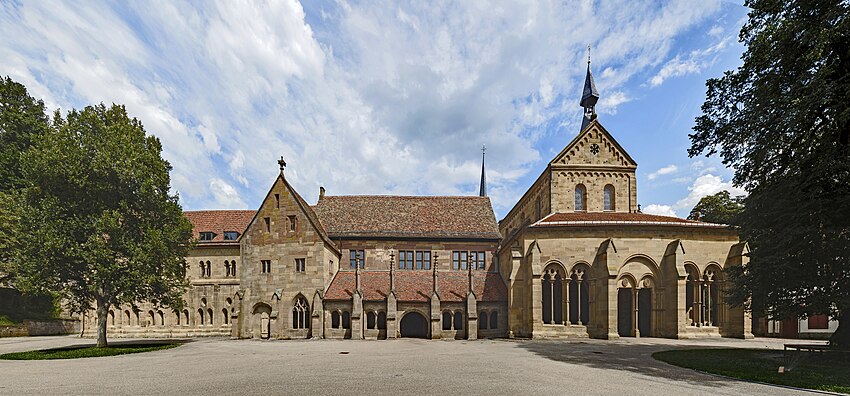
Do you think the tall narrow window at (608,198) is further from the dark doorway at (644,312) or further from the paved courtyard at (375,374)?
the paved courtyard at (375,374)

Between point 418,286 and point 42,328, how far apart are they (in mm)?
37304

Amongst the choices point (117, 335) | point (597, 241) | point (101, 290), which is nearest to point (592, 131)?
point (597, 241)

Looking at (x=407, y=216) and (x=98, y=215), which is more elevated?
(x=407, y=216)

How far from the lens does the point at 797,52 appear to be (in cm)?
1633

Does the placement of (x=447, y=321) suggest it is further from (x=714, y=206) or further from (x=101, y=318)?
(x=714, y=206)

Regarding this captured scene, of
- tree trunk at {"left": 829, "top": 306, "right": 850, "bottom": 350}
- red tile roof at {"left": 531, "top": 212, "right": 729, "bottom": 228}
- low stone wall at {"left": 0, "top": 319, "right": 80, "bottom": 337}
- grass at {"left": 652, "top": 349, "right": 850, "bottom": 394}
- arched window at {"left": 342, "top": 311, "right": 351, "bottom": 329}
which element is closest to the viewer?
grass at {"left": 652, "top": 349, "right": 850, "bottom": 394}

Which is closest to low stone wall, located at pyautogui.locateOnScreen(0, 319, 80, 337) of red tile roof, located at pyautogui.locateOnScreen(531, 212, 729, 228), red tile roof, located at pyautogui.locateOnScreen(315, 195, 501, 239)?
red tile roof, located at pyautogui.locateOnScreen(315, 195, 501, 239)

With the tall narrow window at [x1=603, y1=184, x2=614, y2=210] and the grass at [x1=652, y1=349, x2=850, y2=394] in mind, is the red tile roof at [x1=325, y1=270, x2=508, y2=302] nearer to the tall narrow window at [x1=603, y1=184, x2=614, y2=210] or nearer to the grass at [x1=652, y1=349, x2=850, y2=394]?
the tall narrow window at [x1=603, y1=184, x2=614, y2=210]

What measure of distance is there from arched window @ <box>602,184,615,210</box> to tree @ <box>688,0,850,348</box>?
62.5ft

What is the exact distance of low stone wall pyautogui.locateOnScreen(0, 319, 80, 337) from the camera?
119ft

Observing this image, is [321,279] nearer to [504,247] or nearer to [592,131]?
[504,247]

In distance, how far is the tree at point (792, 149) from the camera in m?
15.4

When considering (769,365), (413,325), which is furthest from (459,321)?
(769,365)

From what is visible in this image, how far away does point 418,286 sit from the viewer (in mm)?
35375
